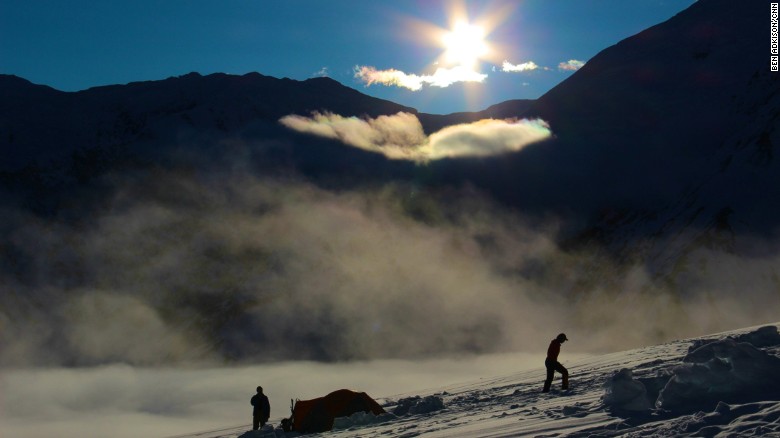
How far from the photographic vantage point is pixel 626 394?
49.7 feet

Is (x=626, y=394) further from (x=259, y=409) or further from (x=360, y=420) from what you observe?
(x=259, y=409)

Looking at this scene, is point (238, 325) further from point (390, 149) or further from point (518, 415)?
point (518, 415)

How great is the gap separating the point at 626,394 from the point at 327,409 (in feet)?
37.3

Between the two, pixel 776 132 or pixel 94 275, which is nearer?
pixel 776 132

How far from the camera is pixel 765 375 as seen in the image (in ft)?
48.0

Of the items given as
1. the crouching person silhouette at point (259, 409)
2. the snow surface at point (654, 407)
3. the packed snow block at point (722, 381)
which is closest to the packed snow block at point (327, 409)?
the crouching person silhouette at point (259, 409)

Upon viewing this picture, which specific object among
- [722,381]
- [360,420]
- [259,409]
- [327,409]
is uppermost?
[259,409]

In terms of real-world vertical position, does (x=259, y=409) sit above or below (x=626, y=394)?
above

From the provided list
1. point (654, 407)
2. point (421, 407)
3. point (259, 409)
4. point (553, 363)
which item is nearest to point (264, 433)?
point (259, 409)

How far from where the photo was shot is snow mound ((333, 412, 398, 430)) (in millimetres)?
21922

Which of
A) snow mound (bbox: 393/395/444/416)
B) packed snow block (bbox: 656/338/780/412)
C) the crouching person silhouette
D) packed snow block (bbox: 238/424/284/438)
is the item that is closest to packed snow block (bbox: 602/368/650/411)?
packed snow block (bbox: 656/338/780/412)

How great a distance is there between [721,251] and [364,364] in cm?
5081

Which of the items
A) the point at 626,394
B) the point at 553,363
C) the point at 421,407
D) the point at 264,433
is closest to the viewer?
the point at 626,394

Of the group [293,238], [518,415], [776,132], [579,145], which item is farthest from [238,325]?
[518,415]
